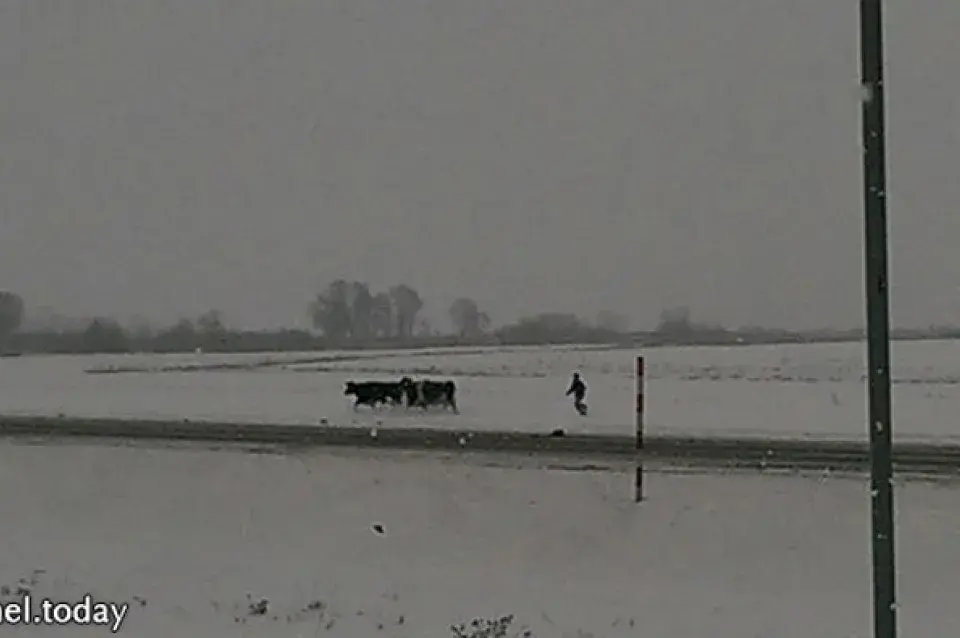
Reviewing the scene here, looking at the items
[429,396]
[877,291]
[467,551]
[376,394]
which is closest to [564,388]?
[429,396]

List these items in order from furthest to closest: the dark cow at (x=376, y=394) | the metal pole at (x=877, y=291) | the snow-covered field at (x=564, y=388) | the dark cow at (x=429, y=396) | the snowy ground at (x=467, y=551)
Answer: the dark cow at (x=376, y=394), the dark cow at (x=429, y=396), the snow-covered field at (x=564, y=388), the snowy ground at (x=467, y=551), the metal pole at (x=877, y=291)

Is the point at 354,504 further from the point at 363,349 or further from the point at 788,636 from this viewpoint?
the point at 363,349

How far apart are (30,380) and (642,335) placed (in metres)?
52.9

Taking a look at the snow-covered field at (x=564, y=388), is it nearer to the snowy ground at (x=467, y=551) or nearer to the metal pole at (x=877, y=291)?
the snowy ground at (x=467, y=551)

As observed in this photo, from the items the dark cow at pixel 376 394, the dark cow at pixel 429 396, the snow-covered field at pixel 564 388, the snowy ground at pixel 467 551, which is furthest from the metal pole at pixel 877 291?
the dark cow at pixel 376 394

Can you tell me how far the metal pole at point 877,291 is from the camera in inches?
152

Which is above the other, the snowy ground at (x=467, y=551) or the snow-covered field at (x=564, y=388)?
the snow-covered field at (x=564, y=388)

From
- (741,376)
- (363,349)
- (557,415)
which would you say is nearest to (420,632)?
(557,415)

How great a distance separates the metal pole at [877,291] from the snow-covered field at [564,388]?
20.0 meters

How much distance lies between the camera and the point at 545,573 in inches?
407

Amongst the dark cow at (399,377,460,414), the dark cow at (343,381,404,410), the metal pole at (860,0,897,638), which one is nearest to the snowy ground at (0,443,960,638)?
the metal pole at (860,0,897,638)

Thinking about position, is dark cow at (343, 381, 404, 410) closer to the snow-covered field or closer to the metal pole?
the snow-covered field

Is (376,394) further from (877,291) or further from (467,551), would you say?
(877,291)

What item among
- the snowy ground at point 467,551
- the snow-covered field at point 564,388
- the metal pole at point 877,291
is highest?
the metal pole at point 877,291
